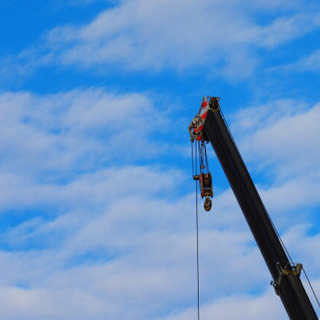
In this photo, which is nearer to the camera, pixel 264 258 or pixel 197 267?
pixel 264 258

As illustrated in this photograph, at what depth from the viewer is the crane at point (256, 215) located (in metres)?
24.2

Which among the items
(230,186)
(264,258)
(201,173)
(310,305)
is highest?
(201,173)

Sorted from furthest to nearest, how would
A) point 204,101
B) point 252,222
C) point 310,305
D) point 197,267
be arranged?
point 197,267
point 204,101
point 252,222
point 310,305

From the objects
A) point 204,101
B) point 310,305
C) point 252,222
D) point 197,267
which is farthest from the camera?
point 197,267

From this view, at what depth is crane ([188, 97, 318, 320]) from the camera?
24233 mm

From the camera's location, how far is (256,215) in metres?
25.5

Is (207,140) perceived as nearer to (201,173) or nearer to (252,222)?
(201,173)

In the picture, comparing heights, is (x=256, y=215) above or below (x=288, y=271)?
above

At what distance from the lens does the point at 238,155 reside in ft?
87.4

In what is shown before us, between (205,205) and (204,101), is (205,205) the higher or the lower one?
the lower one

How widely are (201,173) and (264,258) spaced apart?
5794 millimetres

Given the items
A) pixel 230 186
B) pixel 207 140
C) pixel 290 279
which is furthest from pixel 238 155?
pixel 290 279

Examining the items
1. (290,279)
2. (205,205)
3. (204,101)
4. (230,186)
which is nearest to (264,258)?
(290,279)

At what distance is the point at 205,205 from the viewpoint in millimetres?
29359
